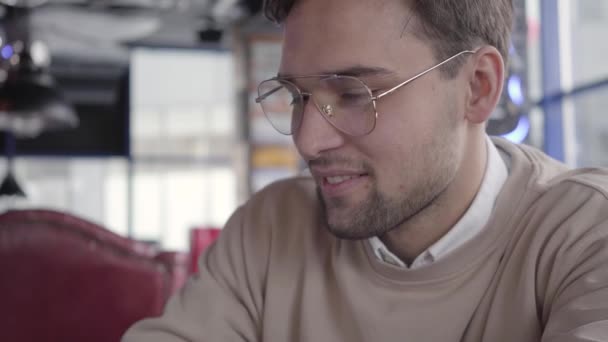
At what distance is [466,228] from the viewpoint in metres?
1.15

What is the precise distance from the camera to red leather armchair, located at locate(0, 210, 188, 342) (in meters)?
1.61

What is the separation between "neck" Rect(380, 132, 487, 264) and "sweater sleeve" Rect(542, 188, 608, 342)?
22 centimetres

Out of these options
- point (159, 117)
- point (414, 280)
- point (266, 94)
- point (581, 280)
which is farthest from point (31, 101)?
point (159, 117)

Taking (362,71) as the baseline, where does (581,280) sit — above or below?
below

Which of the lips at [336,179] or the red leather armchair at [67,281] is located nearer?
the lips at [336,179]

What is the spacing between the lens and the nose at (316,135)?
112 centimetres

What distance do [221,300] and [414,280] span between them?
361mm

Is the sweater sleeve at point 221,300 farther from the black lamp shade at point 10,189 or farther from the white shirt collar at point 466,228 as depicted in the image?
the black lamp shade at point 10,189

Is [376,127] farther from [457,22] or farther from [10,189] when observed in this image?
[10,189]

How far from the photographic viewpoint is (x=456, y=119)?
1185 millimetres

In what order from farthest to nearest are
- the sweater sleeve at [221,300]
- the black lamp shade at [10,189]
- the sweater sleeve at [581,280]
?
the black lamp shade at [10,189] → the sweater sleeve at [221,300] → the sweater sleeve at [581,280]

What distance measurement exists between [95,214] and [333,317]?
9.40 meters

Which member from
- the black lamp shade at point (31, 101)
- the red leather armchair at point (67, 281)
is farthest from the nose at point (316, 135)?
the black lamp shade at point (31, 101)

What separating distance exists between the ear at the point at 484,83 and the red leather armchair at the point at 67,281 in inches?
35.1
